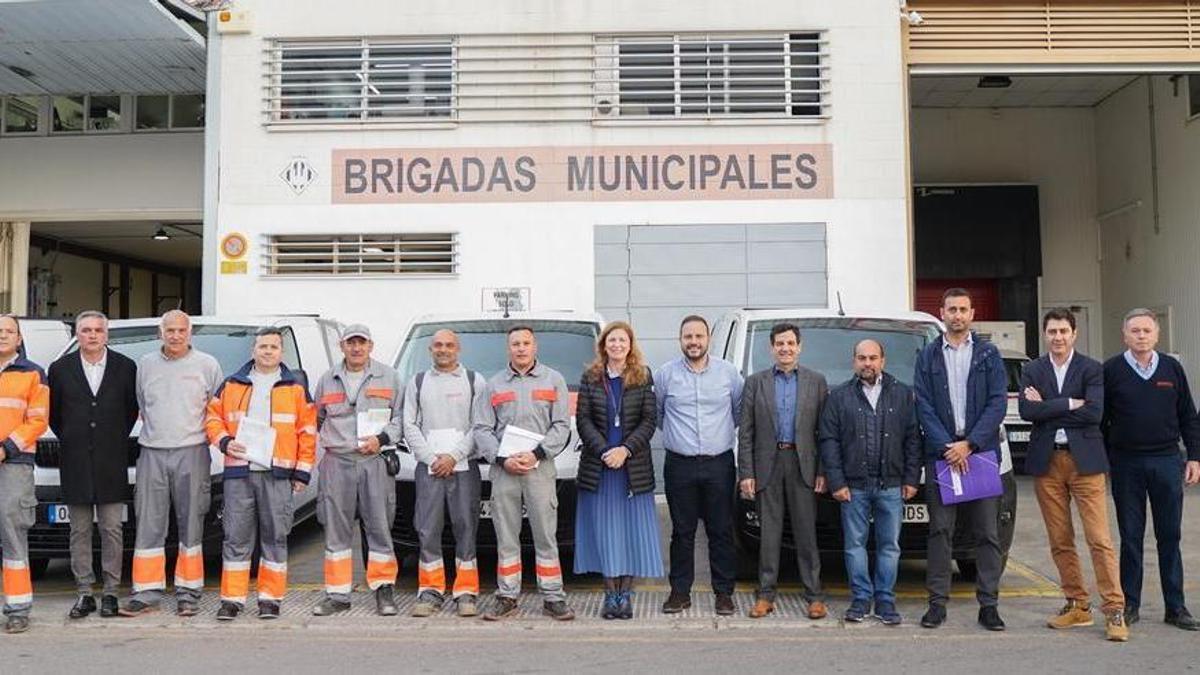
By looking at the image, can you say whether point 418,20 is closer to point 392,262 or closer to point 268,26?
point 268,26

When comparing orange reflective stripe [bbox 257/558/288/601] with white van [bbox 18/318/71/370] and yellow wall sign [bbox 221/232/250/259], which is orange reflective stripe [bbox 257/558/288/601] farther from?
yellow wall sign [bbox 221/232/250/259]

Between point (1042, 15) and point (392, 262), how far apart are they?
27.9 ft

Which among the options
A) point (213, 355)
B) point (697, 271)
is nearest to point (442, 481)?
point (213, 355)

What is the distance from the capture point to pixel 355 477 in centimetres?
666

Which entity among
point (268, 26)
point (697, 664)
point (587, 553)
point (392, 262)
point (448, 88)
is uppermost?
point (268, 26)

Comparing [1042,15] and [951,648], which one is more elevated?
[1042,15]

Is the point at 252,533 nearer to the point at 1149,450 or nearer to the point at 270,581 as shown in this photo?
the point at 270,581

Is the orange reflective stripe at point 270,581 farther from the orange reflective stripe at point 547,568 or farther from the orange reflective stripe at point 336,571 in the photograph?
the orange reflective stripe at point 547,568

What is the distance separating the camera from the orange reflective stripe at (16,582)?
20.8 feet

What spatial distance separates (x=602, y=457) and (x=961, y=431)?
7.08 feet

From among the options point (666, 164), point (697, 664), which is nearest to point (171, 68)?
point (666, 164)

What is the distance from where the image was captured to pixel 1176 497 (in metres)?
6.24

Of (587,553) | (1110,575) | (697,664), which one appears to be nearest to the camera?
(697,664)

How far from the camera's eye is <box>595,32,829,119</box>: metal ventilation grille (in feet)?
42.0
